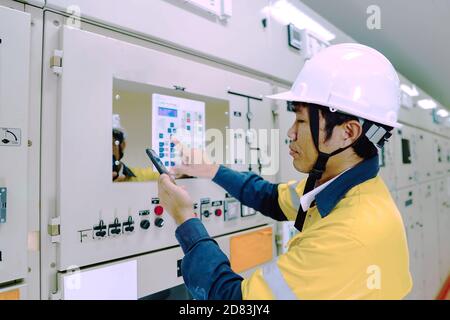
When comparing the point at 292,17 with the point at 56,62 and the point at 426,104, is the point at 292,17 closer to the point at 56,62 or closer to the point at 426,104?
the point at 56,62

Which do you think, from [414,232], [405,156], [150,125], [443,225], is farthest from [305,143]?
[443,225]

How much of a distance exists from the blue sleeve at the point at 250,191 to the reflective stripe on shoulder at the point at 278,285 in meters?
0.59

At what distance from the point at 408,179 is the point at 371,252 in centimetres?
321

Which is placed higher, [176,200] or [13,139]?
[13,139]

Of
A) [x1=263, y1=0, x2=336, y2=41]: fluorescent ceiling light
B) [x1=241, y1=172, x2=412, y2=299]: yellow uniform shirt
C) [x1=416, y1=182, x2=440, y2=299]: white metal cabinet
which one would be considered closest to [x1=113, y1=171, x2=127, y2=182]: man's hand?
[x1=241, y1=172, x2=412, y2=299]: yellow uniform shirt

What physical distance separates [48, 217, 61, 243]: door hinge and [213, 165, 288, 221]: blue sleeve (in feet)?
2.03

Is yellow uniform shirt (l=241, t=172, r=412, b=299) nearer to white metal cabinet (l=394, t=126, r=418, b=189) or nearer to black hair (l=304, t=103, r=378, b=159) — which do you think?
black hair (l=304, t=103, r=378, b=159)

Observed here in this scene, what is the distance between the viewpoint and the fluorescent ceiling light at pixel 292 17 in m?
1.75

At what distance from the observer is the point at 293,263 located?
73 cm

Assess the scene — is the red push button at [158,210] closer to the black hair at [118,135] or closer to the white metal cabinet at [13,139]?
the black hair at [118,135]

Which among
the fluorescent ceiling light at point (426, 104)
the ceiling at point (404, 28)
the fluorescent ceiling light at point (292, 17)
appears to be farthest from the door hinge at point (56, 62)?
the fluorescent ceiling light at point (426, 104)

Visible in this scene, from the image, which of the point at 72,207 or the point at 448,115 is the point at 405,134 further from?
the point at 72,207

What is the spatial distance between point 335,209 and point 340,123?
27 centimetres

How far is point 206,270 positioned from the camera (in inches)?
30.5
